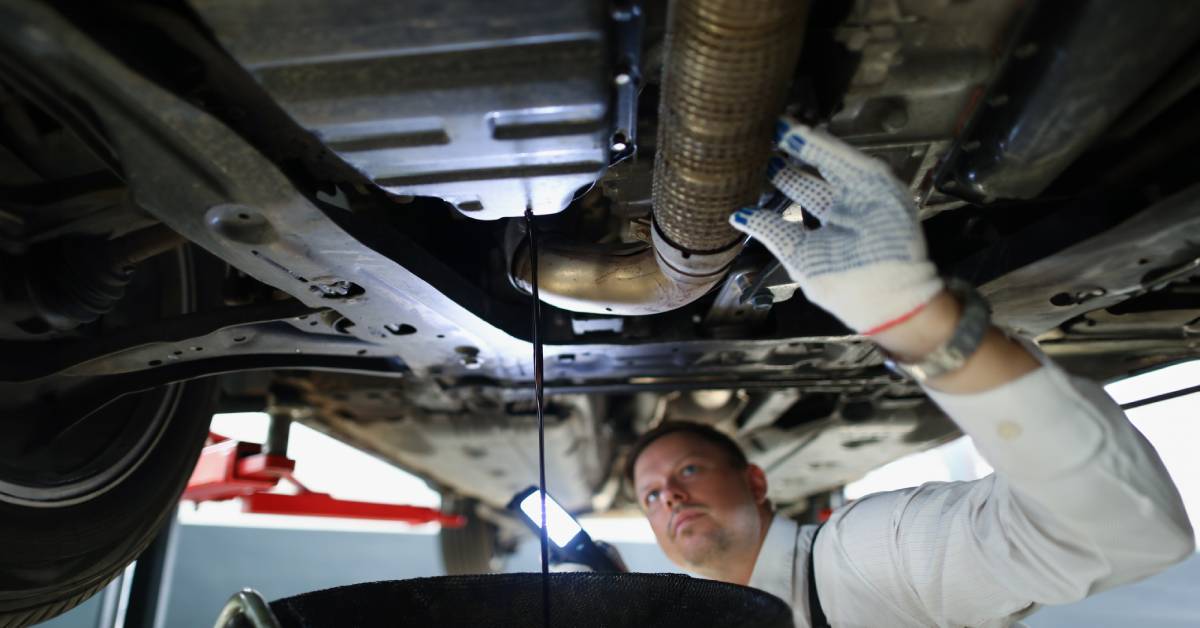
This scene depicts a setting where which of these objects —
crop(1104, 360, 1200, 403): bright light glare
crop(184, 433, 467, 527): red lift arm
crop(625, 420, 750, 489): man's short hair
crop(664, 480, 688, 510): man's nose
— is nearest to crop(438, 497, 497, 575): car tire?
crop(184, 433, 467, 527): red lift arm

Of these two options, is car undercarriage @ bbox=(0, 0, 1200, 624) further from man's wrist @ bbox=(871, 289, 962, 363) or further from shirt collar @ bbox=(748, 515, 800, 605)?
shirt collar @ bbox=(748, 515, 800, 605)

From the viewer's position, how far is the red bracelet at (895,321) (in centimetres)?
61

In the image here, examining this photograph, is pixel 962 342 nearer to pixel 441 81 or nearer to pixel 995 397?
pixel 995 397

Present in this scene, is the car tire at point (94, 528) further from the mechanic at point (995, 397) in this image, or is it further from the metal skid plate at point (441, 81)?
the mechanic at point (995, 397)

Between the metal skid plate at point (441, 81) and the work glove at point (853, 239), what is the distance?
166 millimetres

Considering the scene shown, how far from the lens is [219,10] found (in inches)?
21.4

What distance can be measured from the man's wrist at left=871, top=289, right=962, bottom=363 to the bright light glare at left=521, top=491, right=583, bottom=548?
61 centimetres

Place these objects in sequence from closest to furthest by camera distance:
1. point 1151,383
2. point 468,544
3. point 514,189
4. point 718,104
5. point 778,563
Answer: point 718,104, point 514,189, point 778,563, point 1151,383, point 468,544

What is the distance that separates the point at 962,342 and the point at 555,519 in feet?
2.32

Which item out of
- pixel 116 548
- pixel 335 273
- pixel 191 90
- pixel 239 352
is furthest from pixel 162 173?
pixel 116 548

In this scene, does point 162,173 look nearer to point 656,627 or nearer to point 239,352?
point 239,352

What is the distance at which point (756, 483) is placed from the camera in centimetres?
168

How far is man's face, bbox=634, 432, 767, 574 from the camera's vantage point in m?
1.51

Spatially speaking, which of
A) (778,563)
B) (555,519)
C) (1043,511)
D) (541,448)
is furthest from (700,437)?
(1043,511)
